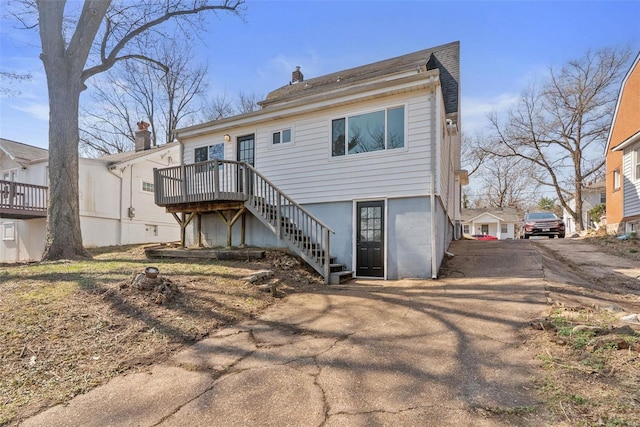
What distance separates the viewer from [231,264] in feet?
26.1

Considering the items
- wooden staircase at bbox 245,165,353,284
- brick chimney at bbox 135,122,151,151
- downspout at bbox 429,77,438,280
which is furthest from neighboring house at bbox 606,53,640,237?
brick chimney at bbox 135,122,151,151

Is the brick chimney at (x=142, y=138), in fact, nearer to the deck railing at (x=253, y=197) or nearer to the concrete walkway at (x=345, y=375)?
the deck railing at (x=253, y=197)

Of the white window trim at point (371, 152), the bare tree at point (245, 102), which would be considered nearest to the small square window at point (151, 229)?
the white window trim at point (371, 152)

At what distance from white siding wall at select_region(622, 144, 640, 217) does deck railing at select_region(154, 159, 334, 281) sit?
42.8ft

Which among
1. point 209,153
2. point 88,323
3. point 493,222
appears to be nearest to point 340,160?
point 209,153

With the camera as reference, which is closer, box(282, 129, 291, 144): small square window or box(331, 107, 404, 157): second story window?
box(331, 107, 404, 157): second story window

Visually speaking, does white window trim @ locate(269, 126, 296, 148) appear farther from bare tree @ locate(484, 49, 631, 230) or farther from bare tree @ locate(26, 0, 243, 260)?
bare tree @ locate(484, 49, 631, 230)

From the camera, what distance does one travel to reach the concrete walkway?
8.43 ft

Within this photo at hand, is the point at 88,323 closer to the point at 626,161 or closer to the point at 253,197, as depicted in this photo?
the point at 253,197

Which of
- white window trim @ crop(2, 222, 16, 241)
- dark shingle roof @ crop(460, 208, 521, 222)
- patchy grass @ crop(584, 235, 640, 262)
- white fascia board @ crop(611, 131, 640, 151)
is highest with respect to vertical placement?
white fascia board @ crop(611, 131, 640, 151)

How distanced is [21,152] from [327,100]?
18.1 metres

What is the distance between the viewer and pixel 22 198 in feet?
48.2

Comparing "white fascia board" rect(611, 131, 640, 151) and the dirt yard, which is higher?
"white fascia board" rect(611, 131, 640, 151)

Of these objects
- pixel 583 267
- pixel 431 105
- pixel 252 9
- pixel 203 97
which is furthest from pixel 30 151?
pixel 583 267
